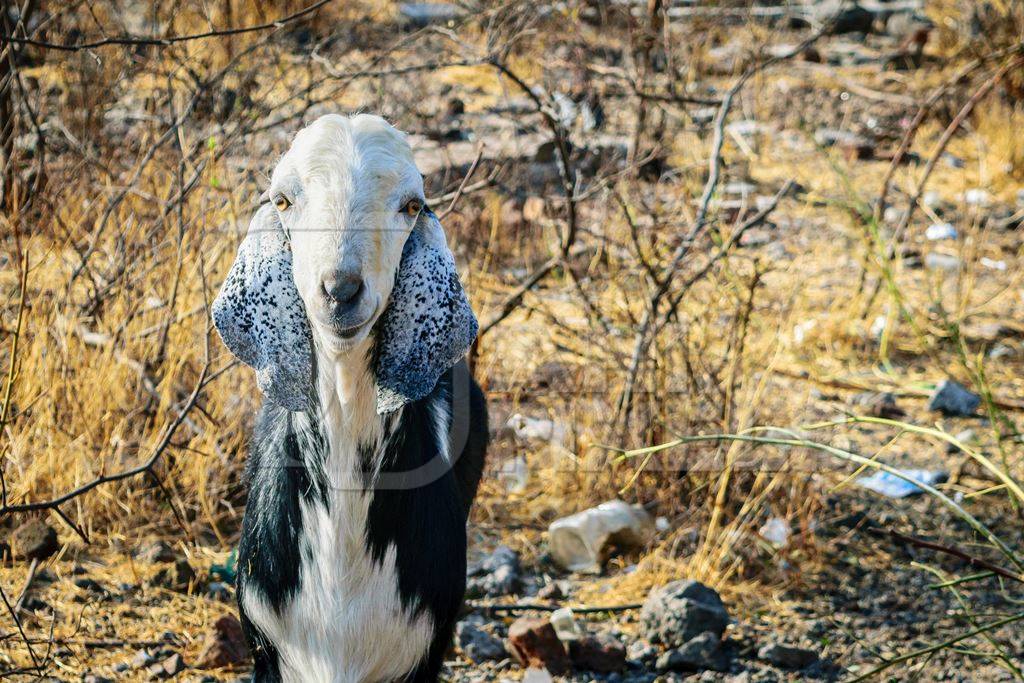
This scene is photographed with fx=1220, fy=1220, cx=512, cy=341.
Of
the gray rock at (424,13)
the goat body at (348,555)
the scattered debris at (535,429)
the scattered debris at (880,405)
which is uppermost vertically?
the gray rock at (424,13)

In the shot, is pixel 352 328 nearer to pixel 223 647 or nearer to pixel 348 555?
pixel 348 555

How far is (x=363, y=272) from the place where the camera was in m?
2.31

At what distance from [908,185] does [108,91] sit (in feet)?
18.6

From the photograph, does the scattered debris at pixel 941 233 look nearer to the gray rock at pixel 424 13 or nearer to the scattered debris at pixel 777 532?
the scattered debris at pixel 777 532

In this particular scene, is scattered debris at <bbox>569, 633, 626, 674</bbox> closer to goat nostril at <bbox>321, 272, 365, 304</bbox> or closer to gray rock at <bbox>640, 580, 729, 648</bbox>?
gray rock at <bbox>640, 580, 729, 648</bbox>

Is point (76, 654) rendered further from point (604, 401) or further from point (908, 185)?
point (908, 185)

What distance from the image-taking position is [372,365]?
2520 mm

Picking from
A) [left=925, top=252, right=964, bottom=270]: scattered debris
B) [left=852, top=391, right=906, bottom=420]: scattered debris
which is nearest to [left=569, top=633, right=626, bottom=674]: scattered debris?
[left=852, top=391, right=906, bottom=420]: scattered debris

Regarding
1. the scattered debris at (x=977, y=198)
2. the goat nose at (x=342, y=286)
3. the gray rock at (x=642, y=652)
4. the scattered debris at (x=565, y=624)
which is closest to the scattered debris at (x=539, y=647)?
the scattered debris at (x=565, y=624)

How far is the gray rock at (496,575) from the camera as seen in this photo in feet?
14.6

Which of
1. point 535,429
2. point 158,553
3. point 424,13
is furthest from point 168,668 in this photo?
point 424,13

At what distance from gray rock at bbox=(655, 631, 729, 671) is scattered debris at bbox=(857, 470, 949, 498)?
4.50 feet

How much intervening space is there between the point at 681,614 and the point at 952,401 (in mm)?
2492

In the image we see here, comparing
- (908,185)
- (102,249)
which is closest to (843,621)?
(102,249)
